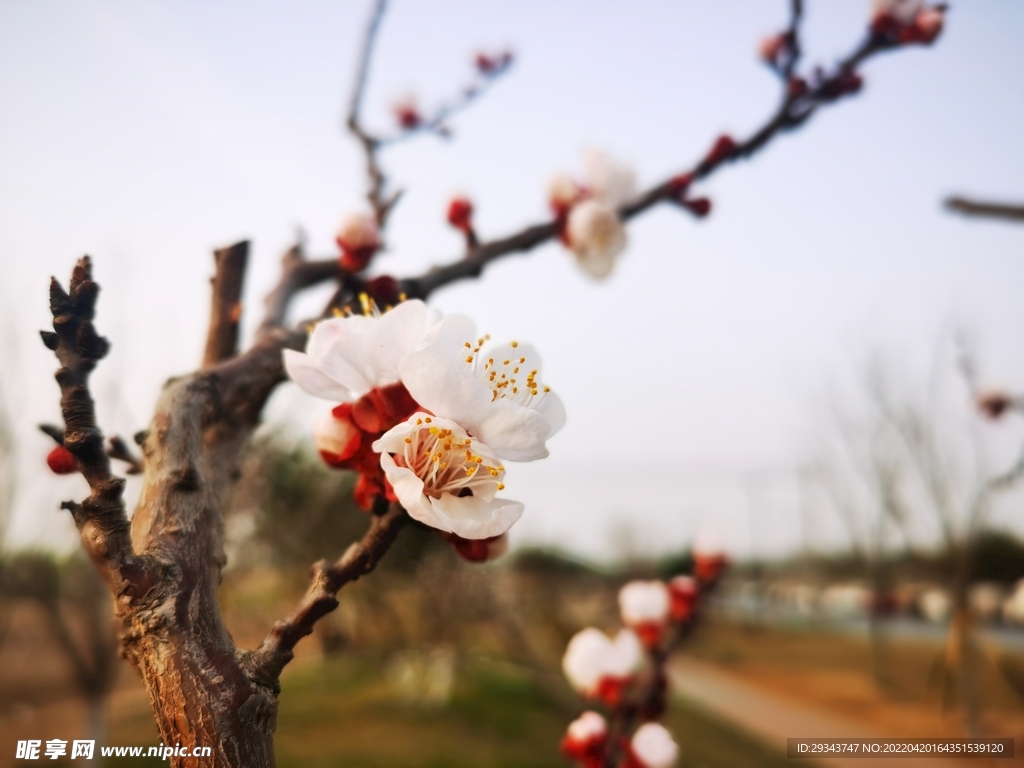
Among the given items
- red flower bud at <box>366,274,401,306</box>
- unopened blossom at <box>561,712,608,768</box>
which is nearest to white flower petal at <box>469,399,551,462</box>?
red flower bud at <box>366,274,401,306</box>

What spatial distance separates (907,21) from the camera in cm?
109

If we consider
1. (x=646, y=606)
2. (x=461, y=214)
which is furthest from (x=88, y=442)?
(x=646, y=606)

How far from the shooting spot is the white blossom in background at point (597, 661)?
3.89 ft

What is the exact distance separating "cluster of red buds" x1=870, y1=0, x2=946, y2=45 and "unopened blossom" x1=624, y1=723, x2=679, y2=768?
1060 mm

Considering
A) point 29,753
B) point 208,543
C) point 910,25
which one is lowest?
point 29,753

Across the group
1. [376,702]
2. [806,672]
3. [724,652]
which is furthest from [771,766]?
[724,652]

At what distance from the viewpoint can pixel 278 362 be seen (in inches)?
25.5

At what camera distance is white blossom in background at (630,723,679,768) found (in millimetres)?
930

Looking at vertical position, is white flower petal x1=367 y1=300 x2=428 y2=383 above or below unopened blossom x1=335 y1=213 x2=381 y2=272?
above

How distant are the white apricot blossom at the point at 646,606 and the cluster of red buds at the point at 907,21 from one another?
40.9 inches

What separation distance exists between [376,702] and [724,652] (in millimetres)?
8880

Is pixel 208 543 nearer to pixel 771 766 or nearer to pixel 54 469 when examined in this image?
pixel 54 469

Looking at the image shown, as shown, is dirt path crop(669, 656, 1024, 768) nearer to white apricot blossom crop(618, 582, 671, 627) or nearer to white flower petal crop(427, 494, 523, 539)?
white apricot blossom crop(618, 582, 671, 627)

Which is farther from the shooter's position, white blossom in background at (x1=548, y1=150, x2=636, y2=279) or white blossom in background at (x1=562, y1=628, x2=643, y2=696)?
white blossom in background at (x1=562, y1=628, x2=643, y2=696)
